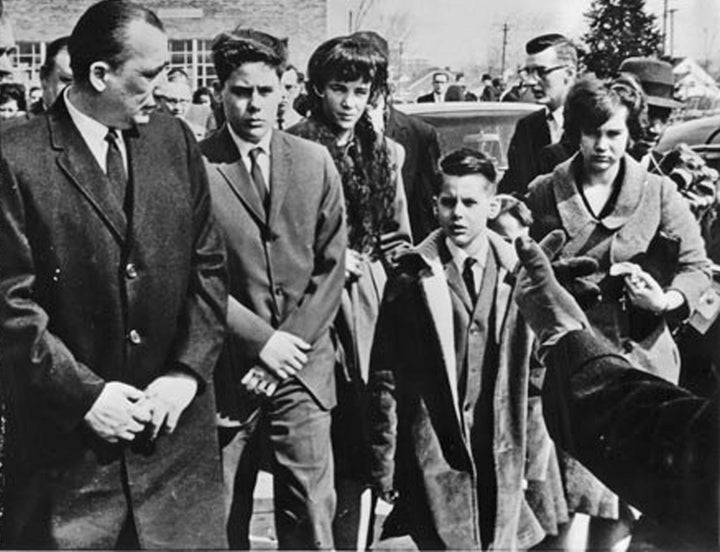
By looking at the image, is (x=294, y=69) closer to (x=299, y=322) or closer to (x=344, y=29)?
(x=344, y=29)

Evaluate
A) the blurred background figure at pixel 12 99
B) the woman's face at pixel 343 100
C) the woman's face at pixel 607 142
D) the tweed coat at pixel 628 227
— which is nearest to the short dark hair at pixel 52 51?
the blurred background figure at pixel 12 99

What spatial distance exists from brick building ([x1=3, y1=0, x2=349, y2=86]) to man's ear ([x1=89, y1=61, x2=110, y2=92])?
225mm

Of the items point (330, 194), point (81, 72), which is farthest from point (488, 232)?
point (81, 72)

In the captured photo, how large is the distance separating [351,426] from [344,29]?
1285mm

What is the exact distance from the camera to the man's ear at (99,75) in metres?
3.85

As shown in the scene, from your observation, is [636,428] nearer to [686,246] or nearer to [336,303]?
[686,246]

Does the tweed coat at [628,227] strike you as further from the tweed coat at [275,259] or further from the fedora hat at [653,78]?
the tweed coat at [275,259]

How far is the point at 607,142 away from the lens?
420 centimetres

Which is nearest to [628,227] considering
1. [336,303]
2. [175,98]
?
[336,303]

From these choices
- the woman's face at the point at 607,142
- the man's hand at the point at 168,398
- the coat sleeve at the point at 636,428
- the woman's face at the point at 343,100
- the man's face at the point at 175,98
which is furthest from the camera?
the woman's face at the point at 607,142

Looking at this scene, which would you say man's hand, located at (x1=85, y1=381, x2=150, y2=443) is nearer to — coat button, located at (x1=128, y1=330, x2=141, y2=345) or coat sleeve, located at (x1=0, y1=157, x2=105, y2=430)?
coat sleeve, located at (x1=0, y1=157, x2=105, y2=430)

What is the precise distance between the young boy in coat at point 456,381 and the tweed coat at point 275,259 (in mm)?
244

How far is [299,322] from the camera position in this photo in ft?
13.1

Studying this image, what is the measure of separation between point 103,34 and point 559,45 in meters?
1.47
